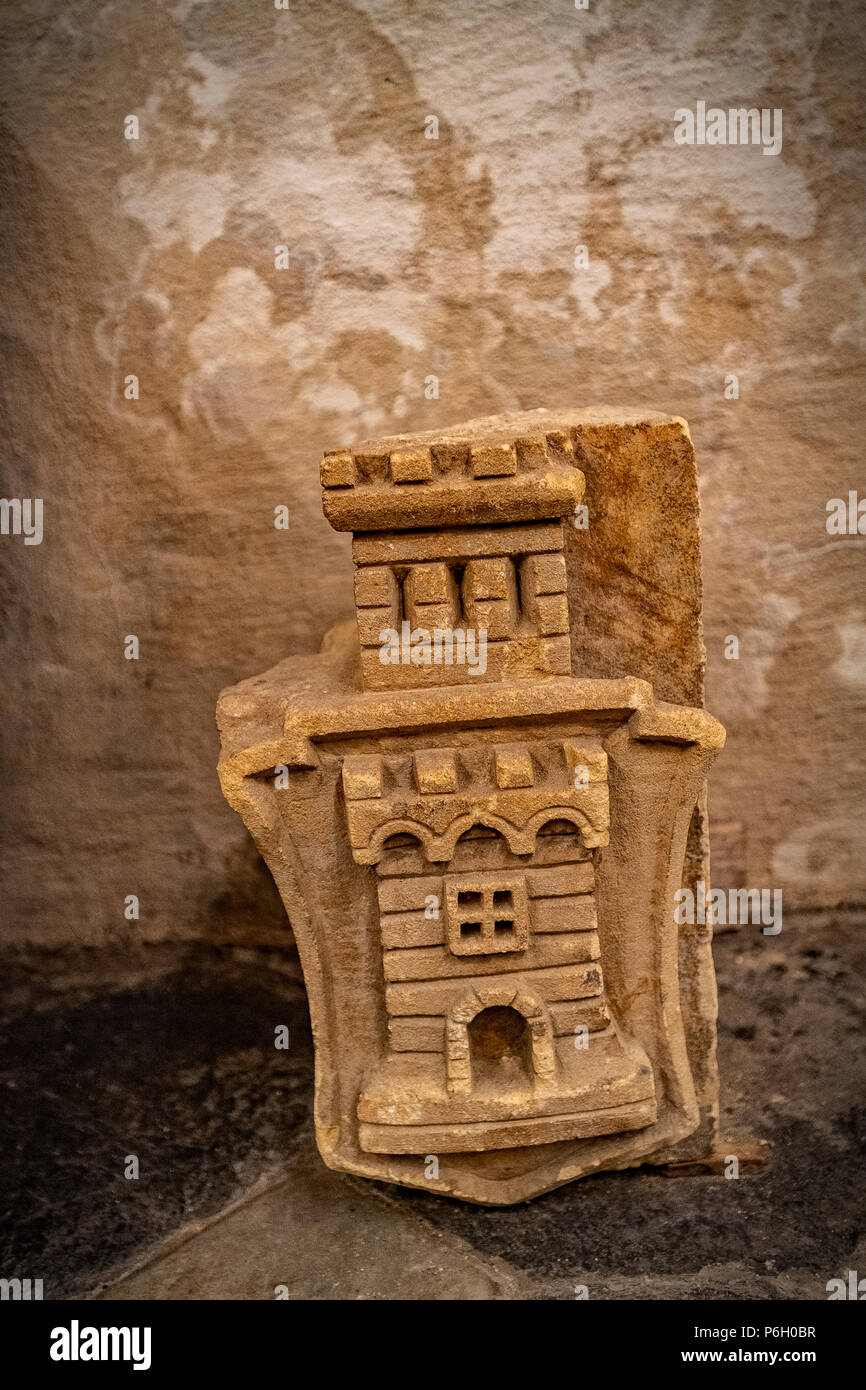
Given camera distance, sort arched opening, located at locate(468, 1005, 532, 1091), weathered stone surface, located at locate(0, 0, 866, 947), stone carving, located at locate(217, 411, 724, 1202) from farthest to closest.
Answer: weathered stone surface, located at locate(0, 0, 866, 947)
arched opening, located at locate(468, 1005, 532, 1091)
stone carving, located at locate(217, 411, 724, 1202)

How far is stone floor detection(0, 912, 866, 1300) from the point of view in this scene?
2850 mm

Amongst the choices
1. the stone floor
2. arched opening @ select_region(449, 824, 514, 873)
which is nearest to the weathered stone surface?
the stone floor

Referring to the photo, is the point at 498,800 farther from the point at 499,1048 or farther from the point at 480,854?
the point at 499,1048

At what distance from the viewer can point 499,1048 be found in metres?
2.97

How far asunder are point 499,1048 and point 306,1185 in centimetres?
67

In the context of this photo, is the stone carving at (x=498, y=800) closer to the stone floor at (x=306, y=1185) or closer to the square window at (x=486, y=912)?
the square window at (x=486, y=912)

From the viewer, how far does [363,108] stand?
4039 mm

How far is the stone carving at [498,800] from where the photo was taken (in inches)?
110

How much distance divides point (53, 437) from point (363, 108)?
56.3 inches

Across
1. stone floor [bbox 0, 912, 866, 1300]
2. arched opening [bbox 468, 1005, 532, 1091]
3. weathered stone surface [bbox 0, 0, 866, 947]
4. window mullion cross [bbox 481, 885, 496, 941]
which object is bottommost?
stone floor [bbox 0, 912, 866, 1300]

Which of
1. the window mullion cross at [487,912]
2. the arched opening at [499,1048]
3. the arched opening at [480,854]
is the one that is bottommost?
the arched opening at [499,1048]

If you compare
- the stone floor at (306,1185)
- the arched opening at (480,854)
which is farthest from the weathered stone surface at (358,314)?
the arched opening at (480,854)

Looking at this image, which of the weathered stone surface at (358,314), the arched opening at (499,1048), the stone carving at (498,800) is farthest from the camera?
the weathered stone surface at (358,314)

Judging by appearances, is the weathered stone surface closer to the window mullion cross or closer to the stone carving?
the stone carving
